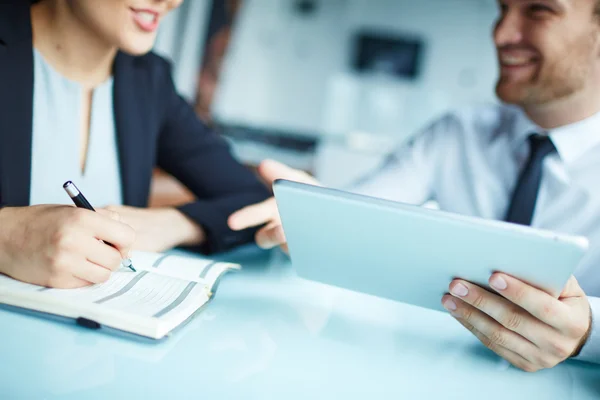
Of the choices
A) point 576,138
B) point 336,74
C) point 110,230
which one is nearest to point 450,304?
point 110,230

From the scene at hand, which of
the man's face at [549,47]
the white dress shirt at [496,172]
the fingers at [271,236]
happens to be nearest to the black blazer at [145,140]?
the fingers at [271,236]

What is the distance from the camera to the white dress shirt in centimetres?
116

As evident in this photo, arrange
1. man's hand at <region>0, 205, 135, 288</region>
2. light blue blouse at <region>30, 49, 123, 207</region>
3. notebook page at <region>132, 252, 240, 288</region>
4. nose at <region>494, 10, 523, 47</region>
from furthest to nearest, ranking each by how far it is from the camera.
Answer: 1. nose at <region>494, 10, 523, 47</region>
2. light blue blouse at <region>30, 49, 123, 207</region>
3. notebook page at <region>132, 252, 240, 288</region>
4. man's hand at <region>0, 205, 135, 288</region>

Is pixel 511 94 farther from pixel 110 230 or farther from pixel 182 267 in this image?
pixel 110 230

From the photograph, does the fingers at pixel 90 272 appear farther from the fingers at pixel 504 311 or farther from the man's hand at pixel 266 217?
the fingers at pixel 504 311

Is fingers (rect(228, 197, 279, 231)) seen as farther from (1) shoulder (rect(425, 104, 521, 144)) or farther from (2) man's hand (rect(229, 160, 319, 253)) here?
(1) shoulder (rect(425, 104, 521, 144))

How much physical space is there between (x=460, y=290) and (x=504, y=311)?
63mm

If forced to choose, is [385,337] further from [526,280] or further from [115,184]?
[115,184]

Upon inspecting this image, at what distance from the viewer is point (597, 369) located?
73cm

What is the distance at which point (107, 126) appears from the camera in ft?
3.99

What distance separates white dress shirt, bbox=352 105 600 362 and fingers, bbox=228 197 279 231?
43 cm

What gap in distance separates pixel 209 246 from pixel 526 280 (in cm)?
62

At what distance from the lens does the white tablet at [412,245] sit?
0.55 m

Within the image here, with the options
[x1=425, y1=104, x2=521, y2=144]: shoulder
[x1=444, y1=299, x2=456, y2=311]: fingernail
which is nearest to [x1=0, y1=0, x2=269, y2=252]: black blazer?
[x1=444, y1=299, x2=456, y2=311]: fingernail
